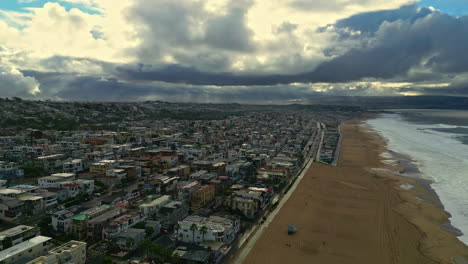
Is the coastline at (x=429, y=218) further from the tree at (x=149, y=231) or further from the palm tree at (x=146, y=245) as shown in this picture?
the tree at (x=149, y=231)

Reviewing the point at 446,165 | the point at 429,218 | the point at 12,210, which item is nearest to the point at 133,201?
the point at 12,210

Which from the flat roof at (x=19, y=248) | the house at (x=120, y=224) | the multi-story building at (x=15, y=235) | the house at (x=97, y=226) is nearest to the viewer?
the flat roof at (x=19, y=248)

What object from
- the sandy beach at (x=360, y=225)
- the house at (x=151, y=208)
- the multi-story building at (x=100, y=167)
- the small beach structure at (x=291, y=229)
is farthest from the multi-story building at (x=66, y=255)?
the multi-story building at (x=100, y=167)

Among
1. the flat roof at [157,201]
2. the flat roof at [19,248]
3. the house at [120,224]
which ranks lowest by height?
the house at [120,224]

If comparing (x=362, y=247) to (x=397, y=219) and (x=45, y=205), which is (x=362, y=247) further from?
(x=45, y=205)

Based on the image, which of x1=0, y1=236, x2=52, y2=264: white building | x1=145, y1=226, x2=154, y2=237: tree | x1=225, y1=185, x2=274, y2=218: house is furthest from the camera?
x1=225, y1=185, x2=274, y2=218: house

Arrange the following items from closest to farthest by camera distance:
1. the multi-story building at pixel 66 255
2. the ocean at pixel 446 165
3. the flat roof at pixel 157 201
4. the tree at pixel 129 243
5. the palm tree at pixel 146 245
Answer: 1. the multi-story building at pixel 66 255
2. the palm tree at pixel 146 245
3. the tree at pixel 129 243
4. the flat roof at pixel 157 201
5. the ocean at pixel 446 165

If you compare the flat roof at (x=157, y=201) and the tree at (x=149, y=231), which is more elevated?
the flat roof at (x=157, y=201)

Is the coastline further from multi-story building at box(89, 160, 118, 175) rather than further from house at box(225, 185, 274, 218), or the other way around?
multi-story building at box(89, 160, 118, 175)

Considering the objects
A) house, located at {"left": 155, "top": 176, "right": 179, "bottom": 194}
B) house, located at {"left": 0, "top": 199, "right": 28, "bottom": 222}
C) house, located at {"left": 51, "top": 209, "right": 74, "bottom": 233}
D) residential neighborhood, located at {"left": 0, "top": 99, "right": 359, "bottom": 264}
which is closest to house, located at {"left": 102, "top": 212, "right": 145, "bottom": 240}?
residential neighborhood, located at {"left": 0, "top": 99, "right": 359, "bottom": 264}

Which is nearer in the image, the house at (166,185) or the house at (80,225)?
the house at (80,225)
